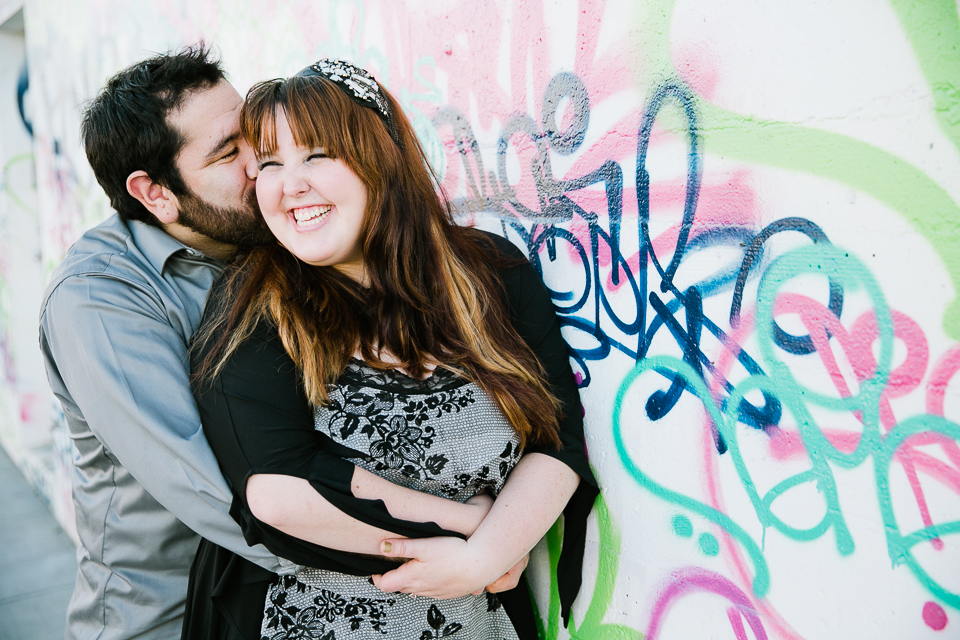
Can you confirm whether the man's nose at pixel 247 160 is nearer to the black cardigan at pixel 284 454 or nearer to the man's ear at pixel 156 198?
the man's ear at pixel 156 198

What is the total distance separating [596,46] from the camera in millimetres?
1459

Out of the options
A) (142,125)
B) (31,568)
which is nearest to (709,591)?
(142,125)

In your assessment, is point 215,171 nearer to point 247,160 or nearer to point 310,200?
point 247,160

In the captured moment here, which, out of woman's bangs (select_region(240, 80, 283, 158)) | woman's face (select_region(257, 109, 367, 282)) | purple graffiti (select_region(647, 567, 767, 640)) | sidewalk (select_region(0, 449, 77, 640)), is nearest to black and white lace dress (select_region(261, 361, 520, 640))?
woman's face (select_region(257, 109, 367, 282))

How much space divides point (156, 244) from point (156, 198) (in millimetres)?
190

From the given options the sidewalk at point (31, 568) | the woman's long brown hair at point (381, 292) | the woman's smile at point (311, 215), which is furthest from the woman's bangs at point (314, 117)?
the sidewalk at point (31, 568)

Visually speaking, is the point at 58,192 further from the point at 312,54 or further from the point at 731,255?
the point at 731,255

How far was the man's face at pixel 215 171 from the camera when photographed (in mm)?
1909

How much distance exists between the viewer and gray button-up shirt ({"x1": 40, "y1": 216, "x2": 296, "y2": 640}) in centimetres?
152

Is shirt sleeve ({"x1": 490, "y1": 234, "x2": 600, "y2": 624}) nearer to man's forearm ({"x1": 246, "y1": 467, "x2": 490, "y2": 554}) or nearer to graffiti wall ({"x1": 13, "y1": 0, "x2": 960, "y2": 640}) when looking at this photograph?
graffiti wall ({"x1": 13, "y1": 0, "x2": 960, "y2": 640})

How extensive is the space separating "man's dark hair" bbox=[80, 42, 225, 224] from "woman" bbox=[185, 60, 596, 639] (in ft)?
1.55

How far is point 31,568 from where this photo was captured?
13.9 ft

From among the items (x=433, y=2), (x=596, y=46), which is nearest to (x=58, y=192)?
(x=433, y=2)

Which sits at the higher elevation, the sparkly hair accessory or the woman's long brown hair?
Result: the sparkly hair accessory
